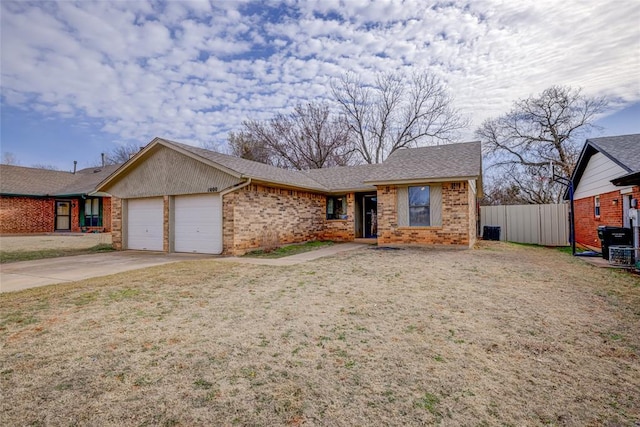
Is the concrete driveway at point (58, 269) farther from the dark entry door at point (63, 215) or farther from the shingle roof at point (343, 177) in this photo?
the dark entry door at point (63, 215)

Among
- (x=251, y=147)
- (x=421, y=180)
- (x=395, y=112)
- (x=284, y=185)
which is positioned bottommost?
(x=284, y=185)

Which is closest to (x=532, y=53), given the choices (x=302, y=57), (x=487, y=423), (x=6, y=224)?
(x=302, y=57)

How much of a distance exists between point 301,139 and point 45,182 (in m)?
20.0

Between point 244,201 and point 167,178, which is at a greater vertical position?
point 167,178

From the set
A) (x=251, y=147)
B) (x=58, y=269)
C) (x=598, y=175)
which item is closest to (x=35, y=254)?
(x=58, y=269)

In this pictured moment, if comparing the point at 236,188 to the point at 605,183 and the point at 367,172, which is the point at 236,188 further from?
the point at 605,183

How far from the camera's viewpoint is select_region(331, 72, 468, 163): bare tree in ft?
87.7

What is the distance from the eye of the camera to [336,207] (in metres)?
16.5

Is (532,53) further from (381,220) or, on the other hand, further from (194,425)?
(194,425)

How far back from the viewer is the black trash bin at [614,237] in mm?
9101

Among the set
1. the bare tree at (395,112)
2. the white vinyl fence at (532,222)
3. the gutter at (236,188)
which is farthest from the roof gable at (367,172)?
the bare tree at (395,112)

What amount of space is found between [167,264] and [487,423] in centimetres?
882

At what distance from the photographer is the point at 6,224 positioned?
68.2 feet

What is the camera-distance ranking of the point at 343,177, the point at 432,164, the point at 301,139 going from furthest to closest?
the point at 301,139 < the point at 343,177 < the point at 432,164
